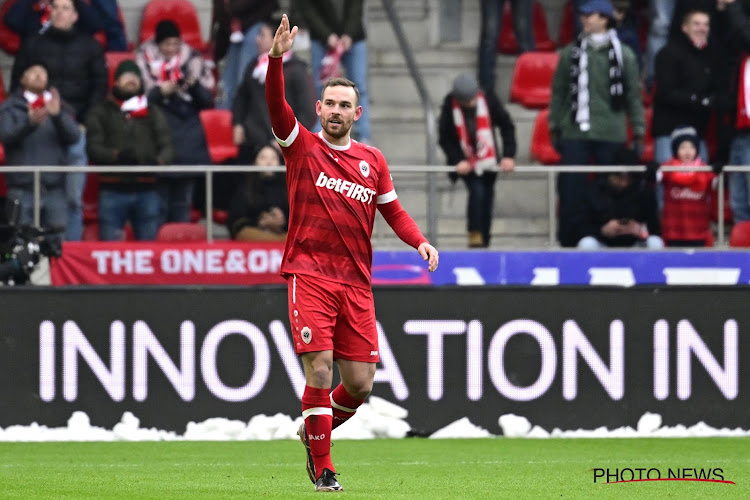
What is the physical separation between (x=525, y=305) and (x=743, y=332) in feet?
5.49

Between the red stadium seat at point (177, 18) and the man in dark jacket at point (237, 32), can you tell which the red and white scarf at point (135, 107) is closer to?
the man in dark jacket at point (237, 32)

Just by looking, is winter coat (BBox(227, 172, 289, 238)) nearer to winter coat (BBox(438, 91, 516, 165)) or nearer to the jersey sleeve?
winter coat (BBox(438, 91, 516, 165))

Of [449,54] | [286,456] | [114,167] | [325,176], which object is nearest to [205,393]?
[286,456]

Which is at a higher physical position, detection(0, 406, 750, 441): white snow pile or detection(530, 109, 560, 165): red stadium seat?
detection(530, 109, 560, 165): red stadium seat

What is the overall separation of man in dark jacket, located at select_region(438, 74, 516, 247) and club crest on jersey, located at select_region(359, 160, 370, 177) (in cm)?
519

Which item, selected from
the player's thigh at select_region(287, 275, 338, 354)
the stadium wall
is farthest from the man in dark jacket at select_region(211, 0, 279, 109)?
the player's thigh at select_region(287, 275, 338, 354)

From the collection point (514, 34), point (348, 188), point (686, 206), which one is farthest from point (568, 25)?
point (348, 188)

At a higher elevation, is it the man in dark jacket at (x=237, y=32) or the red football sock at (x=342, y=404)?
the man in dark jacket at (x=237, y=32)

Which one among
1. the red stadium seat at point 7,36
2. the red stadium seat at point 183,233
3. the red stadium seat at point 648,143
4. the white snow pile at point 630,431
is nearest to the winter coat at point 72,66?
the red stadium seat at point 7,36

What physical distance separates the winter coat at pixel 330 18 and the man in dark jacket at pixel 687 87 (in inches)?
114

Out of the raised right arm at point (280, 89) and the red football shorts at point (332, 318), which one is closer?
the raised right arm at point (280, 89)

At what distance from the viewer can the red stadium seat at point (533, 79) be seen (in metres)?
15.5

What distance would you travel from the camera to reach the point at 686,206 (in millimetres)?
12820

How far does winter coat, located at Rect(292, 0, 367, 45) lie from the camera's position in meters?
14.5
